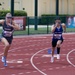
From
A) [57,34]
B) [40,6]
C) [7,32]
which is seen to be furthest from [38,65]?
[40,6]

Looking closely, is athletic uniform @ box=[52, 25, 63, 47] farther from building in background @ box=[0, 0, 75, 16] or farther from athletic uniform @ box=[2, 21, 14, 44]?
building in background @ box=[0, 0, 75, 16]

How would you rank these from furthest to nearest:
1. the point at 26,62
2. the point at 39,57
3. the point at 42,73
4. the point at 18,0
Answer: the point at 18,0, the point at 39,57, the point at 26,62, the point at 42,73

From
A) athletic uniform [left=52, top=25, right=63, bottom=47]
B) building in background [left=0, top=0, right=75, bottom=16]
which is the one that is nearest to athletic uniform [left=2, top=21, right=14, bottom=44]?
athletic uniform [left=52, top=25, right=63, bottom=47]

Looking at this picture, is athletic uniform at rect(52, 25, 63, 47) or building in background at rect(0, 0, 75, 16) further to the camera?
building in background at rect(0, 0, 75, 16)

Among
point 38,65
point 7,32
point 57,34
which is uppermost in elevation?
point 7,32

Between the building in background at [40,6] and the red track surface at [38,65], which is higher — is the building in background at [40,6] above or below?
above

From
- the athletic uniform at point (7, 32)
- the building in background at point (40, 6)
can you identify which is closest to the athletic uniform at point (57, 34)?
the athletic uniform at point (7, 32)

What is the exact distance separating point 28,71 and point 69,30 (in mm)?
25217

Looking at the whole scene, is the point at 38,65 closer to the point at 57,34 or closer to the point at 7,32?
the point at 57,34

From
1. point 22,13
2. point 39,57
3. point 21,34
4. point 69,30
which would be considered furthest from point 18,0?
point 39,57

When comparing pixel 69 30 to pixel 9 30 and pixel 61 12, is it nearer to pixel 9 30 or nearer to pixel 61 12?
pixel 61 12

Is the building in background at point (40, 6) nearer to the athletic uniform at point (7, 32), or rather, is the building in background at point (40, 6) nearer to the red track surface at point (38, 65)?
the red track surface at point (38, 65)

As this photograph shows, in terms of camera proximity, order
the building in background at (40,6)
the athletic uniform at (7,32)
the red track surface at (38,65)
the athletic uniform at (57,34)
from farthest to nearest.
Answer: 1. the building in background at (40,6)
2. the athletic uniform at (57,34)
3. the athletic uniform at (7,32)
4. the red track surface at (38,65)

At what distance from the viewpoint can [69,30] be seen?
38156mm
